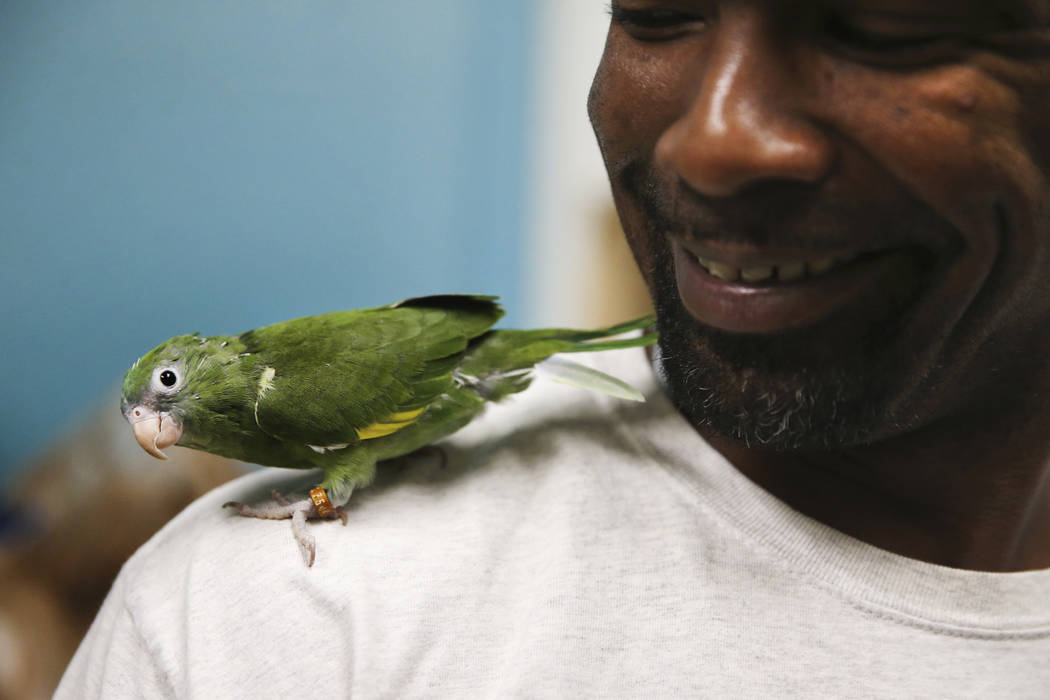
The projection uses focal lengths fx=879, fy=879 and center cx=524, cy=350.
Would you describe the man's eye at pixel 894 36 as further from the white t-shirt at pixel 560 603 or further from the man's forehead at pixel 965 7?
the white t-shirt at pixel 560 603

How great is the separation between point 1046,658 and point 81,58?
160cm

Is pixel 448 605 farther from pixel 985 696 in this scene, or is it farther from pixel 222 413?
pixel 985 696

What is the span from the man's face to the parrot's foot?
0.36m

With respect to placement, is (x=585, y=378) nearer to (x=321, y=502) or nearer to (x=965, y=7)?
(x=321, y=502)

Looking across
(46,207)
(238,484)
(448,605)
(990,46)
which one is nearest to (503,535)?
(448,605)

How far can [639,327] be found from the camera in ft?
3.57

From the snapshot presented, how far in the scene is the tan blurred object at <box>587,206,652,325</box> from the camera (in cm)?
234

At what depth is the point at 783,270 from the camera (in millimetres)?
734

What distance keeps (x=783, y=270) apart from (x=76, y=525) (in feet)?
4.11

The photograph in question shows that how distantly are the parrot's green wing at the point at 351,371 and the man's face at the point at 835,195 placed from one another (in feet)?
0.85

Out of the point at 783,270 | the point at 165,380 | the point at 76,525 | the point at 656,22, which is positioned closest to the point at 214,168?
the point at 76,525

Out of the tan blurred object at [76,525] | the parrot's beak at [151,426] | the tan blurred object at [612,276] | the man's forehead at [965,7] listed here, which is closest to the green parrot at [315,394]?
the parrot's beak at [151,426]

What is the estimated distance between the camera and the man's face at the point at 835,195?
67 centimetres

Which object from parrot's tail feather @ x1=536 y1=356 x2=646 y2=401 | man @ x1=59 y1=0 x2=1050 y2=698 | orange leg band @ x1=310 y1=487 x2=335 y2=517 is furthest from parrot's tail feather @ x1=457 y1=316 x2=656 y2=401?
orange leg band @ x1=310 y1=487 x2=335 y2=517
